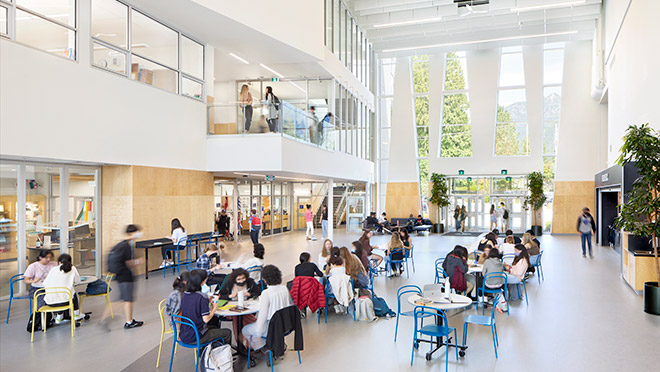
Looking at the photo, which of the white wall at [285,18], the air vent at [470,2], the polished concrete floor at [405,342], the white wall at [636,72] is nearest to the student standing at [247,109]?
the white wall at [285,18]

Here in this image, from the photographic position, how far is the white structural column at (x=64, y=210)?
30.7ft

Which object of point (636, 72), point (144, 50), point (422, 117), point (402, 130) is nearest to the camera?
point (144, 50)

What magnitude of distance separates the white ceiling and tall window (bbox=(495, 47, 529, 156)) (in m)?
1.38

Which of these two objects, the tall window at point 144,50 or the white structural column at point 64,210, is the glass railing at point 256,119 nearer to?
the tall window at point 144,50

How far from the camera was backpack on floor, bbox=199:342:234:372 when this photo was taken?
4.73 m

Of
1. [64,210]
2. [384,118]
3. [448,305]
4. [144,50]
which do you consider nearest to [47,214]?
[64,210]

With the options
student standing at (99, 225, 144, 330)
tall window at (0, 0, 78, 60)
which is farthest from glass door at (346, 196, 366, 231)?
student standing at (99, 225, 144, 330)

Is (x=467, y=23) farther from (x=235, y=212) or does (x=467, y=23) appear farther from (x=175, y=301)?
(x=175, y=301)

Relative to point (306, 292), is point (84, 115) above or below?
above

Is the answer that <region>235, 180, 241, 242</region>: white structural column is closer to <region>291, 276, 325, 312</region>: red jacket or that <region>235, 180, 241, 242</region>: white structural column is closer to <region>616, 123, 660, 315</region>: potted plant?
<region>291, 276, 325, 312</region>: red jacket

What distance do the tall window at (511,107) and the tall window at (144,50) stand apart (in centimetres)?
1662

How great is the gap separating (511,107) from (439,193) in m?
5.82

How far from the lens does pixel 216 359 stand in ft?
15.6

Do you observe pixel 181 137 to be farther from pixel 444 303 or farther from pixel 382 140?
pixel 382 140
